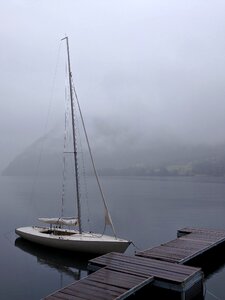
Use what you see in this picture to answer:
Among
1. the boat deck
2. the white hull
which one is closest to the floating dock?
the boat deck

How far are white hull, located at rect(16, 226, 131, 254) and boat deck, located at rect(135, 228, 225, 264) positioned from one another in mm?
4724

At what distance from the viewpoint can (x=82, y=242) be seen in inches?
1526

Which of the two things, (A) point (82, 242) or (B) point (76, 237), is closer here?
(A) point (82, 242)

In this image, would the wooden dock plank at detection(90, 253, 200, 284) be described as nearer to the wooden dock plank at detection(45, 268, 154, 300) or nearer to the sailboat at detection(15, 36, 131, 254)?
the wooden dock plank at detection(45, 268, 154, 300)

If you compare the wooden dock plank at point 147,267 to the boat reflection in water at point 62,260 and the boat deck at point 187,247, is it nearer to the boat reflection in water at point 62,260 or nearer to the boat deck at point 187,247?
the boat deck at point 187,247

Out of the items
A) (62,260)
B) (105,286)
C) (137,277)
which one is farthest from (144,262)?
(62,260)

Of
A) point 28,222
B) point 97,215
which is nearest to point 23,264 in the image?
point 28,222

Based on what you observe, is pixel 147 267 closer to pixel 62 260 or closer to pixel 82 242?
pixel 82 242

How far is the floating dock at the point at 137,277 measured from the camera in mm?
21750

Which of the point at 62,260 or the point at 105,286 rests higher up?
the point at 105,286

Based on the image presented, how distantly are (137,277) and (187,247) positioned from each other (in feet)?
40.7

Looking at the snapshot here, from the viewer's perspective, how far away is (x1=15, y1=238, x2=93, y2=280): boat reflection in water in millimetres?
35688

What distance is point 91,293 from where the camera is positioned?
70.9ft

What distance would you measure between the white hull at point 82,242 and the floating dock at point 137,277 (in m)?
5.49
